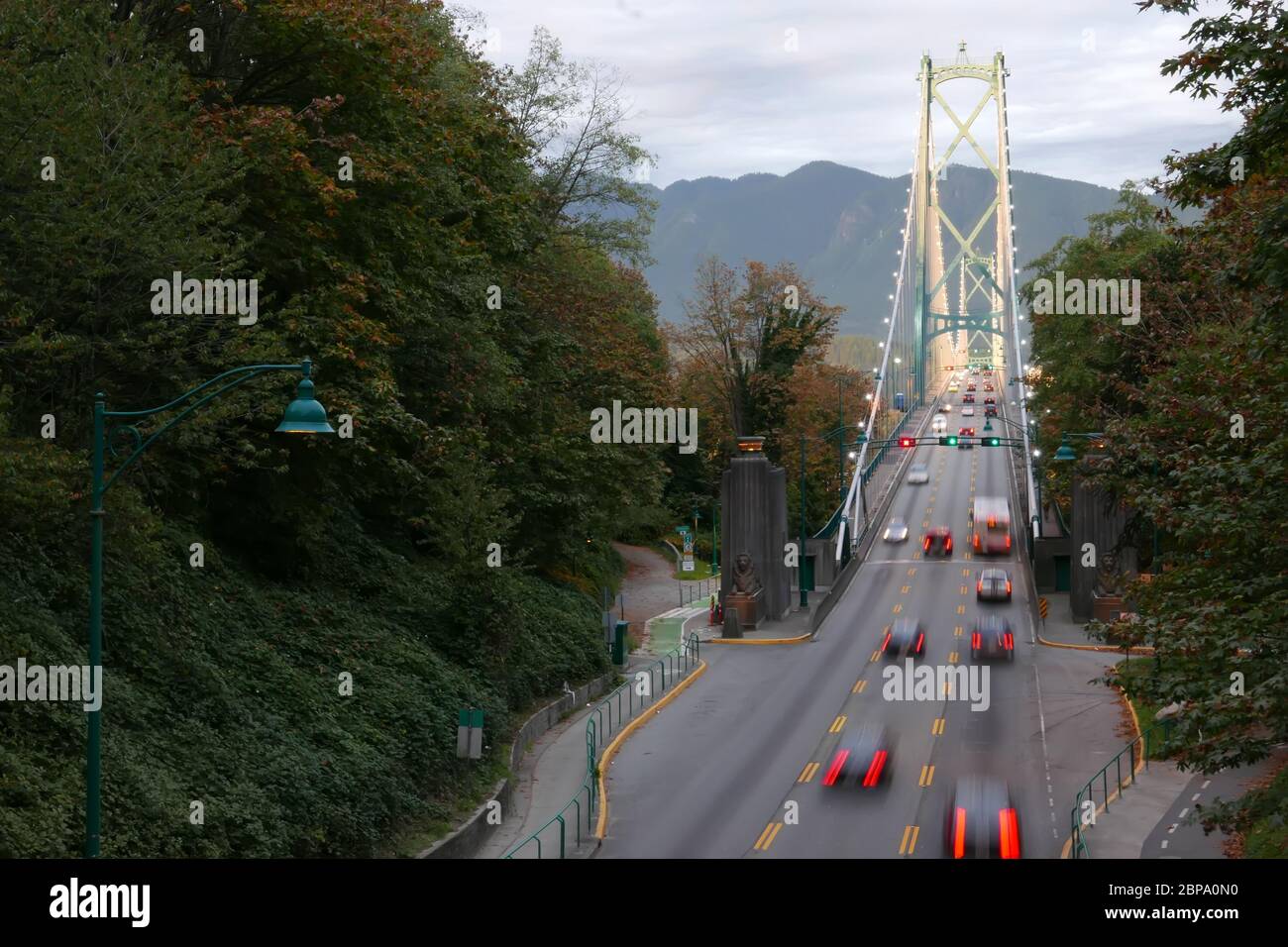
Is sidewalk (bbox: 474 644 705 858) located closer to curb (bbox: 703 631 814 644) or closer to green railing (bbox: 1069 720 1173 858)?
green railing (bbox: 1069 720 1173 858)

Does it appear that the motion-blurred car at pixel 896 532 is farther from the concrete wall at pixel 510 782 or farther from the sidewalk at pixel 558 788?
the sidewalk at pixel 558 788

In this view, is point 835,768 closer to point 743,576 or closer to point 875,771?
point 875,771

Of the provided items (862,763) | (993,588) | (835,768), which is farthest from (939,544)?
(835,768)

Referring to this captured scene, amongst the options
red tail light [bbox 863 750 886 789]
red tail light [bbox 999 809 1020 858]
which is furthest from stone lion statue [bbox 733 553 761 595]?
red tail light [bbox 999 809 1020 858]

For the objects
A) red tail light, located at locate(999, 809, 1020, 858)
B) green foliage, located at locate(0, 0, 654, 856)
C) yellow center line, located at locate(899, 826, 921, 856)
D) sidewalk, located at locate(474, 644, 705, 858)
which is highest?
green foliage, located at locate(0, 0, 654, 856)

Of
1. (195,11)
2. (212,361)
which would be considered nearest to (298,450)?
(212,361)
